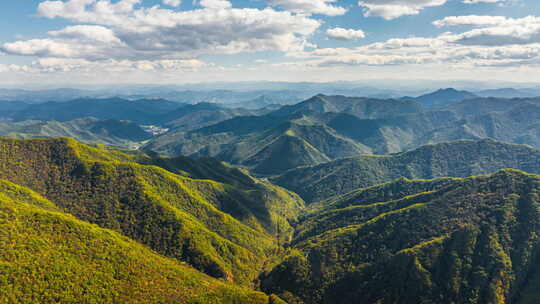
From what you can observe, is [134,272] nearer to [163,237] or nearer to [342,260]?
[163,237]

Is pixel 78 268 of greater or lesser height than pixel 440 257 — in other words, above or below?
above

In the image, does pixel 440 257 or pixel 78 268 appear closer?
pixel 78 268

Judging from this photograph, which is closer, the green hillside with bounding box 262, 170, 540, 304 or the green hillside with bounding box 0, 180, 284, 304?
the green hillside with bounding box 0, 180, 284, 304

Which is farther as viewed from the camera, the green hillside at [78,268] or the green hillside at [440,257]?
the green hillside at [440,257]

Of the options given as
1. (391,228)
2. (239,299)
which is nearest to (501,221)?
(391,228)
